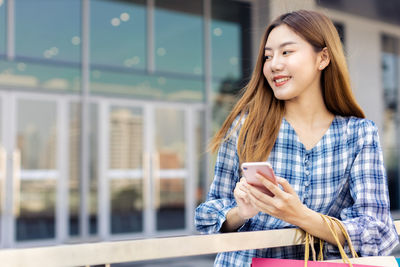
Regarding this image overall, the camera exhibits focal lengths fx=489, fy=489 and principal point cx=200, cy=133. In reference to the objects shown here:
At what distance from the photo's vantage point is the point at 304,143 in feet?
4.68

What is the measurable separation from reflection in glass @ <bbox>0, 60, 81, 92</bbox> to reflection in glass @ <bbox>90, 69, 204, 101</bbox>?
15.6 inches

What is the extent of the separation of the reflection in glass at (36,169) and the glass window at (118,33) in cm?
148

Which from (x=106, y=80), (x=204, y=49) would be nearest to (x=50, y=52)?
(x=106, y=80)

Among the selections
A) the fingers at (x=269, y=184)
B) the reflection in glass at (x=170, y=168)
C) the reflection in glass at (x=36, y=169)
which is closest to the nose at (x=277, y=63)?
the fingers at (x=269, y=184)

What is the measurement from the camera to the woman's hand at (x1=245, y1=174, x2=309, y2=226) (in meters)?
1.10

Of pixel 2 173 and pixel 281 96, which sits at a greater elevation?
pixel 281 96

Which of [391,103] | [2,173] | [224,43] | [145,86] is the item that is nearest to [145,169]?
[145,86]

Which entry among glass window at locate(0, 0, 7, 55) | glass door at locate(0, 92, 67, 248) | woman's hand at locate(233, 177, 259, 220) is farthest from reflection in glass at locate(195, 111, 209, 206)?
woman's hand at locate(233, 177, 259, 220)

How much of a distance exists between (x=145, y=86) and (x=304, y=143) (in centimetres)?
871

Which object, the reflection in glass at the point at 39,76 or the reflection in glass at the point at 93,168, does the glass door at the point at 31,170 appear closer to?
the reflection in glass at the point at 39,76

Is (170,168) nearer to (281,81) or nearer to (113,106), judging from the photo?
(113,106)

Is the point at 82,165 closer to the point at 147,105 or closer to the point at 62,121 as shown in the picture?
the point at 62,121

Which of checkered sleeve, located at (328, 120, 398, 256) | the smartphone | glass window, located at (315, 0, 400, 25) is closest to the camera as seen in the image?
the smartphone

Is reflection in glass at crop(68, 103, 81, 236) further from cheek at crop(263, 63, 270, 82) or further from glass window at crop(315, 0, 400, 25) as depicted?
cheek at crop(263, 63, 270, 82)
